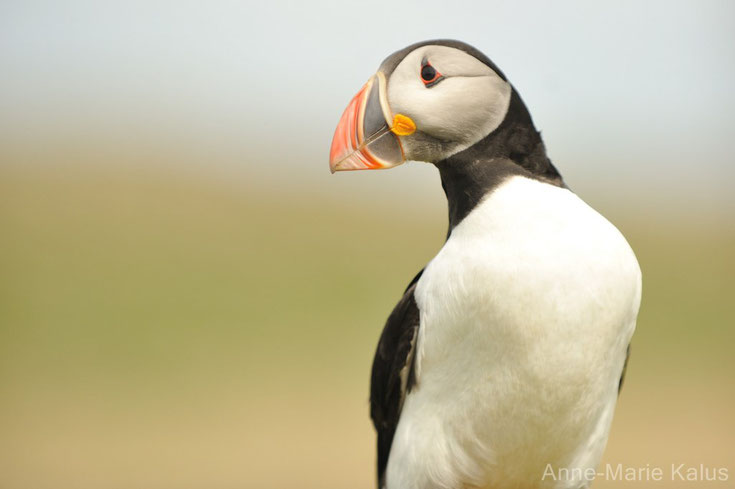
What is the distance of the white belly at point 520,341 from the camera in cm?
231

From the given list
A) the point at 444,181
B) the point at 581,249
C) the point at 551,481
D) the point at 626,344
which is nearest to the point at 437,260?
the point at 444,181

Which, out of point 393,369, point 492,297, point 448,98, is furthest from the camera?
point 393,369

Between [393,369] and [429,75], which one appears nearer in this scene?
[429,75]

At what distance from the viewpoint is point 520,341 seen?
92.8 inches

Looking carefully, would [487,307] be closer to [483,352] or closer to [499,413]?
[483,352]

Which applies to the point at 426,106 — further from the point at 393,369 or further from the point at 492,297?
the point at 393,369

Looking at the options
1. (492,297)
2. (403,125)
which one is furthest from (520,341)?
(403,125)

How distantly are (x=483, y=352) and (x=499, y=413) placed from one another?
0.69ft


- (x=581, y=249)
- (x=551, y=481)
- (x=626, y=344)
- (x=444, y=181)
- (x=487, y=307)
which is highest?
(x=444, y=181)

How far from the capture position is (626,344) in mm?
2588

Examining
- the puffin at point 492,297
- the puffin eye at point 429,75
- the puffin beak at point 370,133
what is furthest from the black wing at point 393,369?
the puffin eye at point 429,75

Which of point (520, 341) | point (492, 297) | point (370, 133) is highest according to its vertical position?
point (370, 133)

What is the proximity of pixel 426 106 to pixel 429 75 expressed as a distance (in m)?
0.11

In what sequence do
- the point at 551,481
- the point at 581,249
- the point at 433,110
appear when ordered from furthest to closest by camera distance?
the point at 551,481 → the point at 433,110 → the point at 581,249
